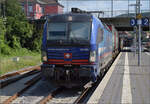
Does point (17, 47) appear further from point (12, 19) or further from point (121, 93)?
point (121, 93)

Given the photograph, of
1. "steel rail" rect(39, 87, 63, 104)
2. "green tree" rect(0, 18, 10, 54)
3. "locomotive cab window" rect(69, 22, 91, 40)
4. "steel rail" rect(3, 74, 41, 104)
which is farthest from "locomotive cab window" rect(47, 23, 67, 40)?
"green tree" rect(0, 18, 10, 54)

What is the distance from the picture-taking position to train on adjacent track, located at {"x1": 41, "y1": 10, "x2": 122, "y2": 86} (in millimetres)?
9242

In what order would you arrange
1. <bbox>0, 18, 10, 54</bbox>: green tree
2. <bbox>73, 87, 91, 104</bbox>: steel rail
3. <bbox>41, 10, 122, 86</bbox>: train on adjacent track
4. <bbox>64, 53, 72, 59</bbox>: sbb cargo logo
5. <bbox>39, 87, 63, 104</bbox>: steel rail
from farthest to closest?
<bbox>0, 18, 10, 54</bbox>: green tree < <bbox>64, 53, 72, 59</bbox>: sbb cargo logo < <bbox>41, 10, 122, 86</bbox>: train on adjacent track < <bbox>73, 87, 91, 104</bbox>: steel rail < <bbox>39, 87, 63, 104</bbox>: steel rail

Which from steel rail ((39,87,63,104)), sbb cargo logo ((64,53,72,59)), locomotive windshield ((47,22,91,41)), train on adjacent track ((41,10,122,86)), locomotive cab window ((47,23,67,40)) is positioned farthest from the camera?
locomotive cab window ((47,23,67,40))

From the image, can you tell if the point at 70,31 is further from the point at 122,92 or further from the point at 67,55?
the point at 122,92

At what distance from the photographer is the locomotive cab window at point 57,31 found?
9558mm

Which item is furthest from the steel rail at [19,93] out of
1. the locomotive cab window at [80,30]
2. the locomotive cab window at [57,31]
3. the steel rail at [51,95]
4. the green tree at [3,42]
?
the green tree at [3,42]

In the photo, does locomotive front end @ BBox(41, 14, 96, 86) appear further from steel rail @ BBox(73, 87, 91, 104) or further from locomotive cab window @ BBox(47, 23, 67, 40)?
steel rail @ BBox(73, 87, 91, 104)

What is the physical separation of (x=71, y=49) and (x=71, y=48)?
0.12ft

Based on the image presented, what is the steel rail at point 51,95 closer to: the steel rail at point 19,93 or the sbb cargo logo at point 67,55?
the steel rail at point 19,93

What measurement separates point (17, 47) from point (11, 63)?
1185 centimetres

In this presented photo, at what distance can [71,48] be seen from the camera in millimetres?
9352

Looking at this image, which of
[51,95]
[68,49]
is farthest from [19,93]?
[68,49]

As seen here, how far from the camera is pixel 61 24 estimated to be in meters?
9.71
